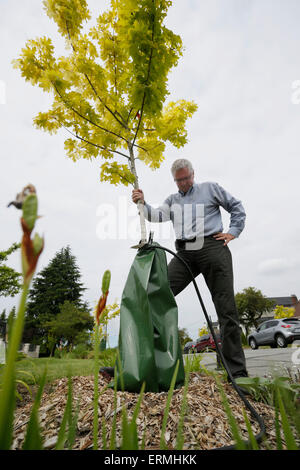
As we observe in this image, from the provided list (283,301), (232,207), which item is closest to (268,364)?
(232,207)

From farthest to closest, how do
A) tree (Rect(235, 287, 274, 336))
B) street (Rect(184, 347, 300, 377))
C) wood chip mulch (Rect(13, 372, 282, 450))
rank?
tree (Rect(235, 287, 274, 336)) → street (Rect(184, 347, 300, 377)) → wood chip mulch (Rect(13, 372, 282, 450))

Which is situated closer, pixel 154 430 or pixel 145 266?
pixel 154 430

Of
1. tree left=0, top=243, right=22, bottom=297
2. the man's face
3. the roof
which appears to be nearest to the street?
the man's face

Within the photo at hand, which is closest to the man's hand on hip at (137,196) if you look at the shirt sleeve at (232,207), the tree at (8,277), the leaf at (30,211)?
the shirt sleeve at (232,207)

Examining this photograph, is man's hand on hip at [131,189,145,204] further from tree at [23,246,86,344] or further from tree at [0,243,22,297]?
tree at [23,246,86,344]

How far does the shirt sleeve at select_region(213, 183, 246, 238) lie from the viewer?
2479mm

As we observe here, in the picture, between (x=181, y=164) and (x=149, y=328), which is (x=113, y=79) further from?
(x=149, y=328)

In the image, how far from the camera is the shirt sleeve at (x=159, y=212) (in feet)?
8.65

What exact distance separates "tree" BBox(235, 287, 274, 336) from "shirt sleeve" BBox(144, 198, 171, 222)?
29.5 metres

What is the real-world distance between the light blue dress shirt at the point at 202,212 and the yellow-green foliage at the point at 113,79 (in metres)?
0.58
